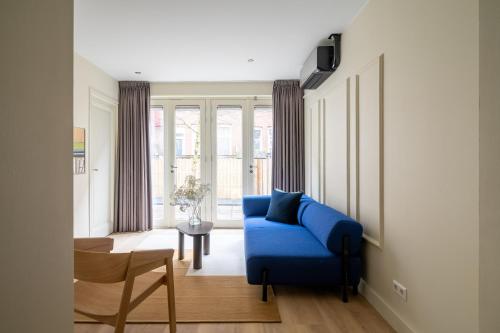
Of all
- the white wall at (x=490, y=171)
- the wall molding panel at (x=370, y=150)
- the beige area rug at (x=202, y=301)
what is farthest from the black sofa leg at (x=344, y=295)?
the white wall at (x=490, y=171)

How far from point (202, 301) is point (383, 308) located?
1461 millimetres

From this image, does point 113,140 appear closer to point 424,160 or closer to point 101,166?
point 101,166

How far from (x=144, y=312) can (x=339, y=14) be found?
122 inches

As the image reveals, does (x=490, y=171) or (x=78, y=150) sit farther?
(x=78, y=150)

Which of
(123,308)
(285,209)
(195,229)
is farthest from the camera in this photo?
(285,209)

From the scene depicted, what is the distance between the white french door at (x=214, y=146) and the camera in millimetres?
4551

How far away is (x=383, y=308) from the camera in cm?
202

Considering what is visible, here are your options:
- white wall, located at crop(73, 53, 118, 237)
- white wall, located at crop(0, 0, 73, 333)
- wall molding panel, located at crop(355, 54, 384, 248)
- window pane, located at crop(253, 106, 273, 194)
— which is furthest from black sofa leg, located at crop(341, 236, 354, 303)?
white wall, located at crop(73, 53, 118, 237)

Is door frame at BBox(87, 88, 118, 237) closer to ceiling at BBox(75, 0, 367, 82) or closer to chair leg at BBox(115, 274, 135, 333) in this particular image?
ceiling at BBox(75, 0, 367, 82)

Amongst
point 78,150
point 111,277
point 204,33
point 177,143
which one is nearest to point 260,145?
point 177,143

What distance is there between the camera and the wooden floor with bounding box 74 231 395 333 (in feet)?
6.19

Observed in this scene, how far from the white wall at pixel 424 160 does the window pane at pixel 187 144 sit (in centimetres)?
286

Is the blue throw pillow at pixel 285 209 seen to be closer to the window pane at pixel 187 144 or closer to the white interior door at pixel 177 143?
the white interior door at pixel 177 143

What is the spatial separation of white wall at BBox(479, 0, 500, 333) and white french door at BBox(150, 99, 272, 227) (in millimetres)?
3569
